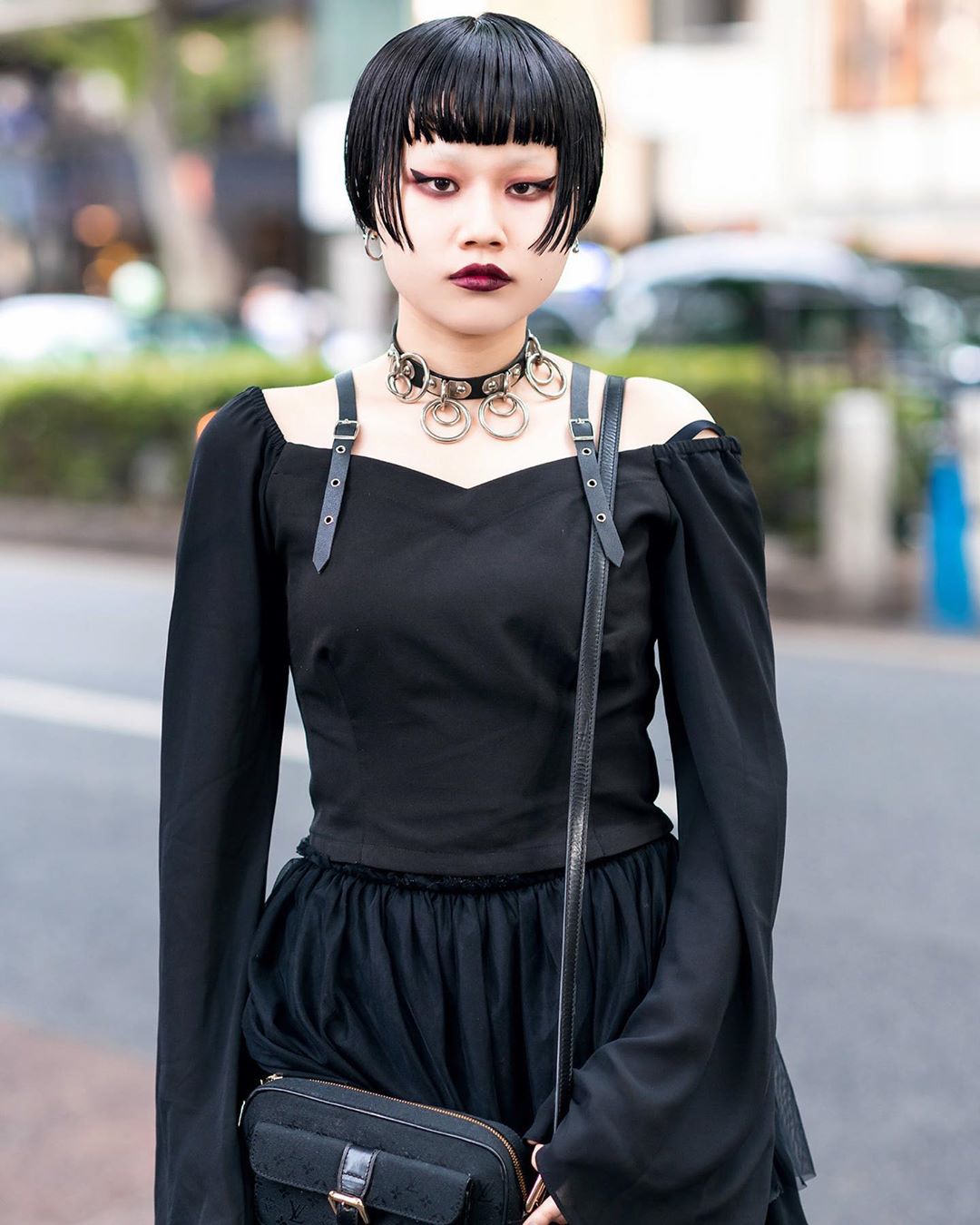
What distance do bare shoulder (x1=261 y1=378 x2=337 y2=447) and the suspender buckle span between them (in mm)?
256

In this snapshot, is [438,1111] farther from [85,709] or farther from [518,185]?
[85,709]

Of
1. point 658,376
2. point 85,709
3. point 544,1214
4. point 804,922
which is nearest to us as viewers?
point 544,1214

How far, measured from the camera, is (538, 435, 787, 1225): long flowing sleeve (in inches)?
64.9

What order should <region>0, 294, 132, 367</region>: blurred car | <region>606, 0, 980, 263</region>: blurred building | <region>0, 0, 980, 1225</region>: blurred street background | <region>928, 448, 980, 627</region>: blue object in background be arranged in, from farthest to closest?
1. <region>606, 0, 980, 263</region>: blurred building
2. <region>0, 294, 132, 367</region>: blurred car
3. <region>928, 448, 980, 627</region>: blue object in background
4. <region>0, 0, 980, 1225</region>: blurred street background

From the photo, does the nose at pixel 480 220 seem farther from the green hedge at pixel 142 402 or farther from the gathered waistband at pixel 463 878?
the green hedge at pixel 142 402

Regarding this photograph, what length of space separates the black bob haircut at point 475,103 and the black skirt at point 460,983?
673 mm

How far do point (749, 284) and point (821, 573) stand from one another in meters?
6.63

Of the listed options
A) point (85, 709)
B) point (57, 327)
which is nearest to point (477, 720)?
point (85, 709)

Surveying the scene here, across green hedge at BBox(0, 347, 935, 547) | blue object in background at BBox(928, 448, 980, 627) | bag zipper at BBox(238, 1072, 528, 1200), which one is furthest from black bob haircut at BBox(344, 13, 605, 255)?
green hedge at BBox(0, 347, 935, 547)

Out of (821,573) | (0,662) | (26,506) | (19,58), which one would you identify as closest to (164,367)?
(26,506)

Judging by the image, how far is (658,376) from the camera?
12.8 meters

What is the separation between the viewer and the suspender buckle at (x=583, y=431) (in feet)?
5.93

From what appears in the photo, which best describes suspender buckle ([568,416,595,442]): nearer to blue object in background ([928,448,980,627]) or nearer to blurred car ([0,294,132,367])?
blue object in background ([928,448,980,627])

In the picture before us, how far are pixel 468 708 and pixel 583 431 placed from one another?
0.32 m
